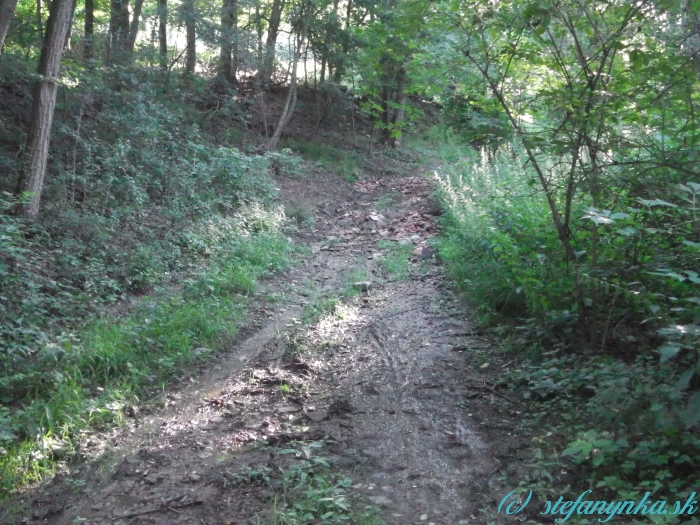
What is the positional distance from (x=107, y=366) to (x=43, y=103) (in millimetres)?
4973

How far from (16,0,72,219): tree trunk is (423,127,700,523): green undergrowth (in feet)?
21.6

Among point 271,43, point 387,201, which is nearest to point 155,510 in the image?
point 387,201

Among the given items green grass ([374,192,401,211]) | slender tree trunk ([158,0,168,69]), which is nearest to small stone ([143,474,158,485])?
green grass ([374,192,401,211])

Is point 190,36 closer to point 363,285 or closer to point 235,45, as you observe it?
point 235,45

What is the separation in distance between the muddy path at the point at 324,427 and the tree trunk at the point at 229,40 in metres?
9.20

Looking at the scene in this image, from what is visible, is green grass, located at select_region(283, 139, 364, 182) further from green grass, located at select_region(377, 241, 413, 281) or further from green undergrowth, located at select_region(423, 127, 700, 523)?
green undergrowth, located at select_region(423, 127, 700, 523)

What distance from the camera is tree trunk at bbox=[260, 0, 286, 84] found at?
16.4 metres

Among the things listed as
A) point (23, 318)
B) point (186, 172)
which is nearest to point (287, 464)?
point (23, 318)

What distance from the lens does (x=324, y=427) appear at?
15.7 feet

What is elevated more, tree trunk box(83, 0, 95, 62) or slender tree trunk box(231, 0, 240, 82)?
slender tree trunk box(231, 0, 240, 82)

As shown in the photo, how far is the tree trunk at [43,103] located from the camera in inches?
327

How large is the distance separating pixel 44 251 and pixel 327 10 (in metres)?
13.9

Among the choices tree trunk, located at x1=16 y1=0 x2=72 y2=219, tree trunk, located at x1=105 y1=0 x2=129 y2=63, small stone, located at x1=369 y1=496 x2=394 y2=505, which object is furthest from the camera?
tree trunk, located at x1=105 y1=0 x2=129 y2=63

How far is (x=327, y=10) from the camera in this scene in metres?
18.3
